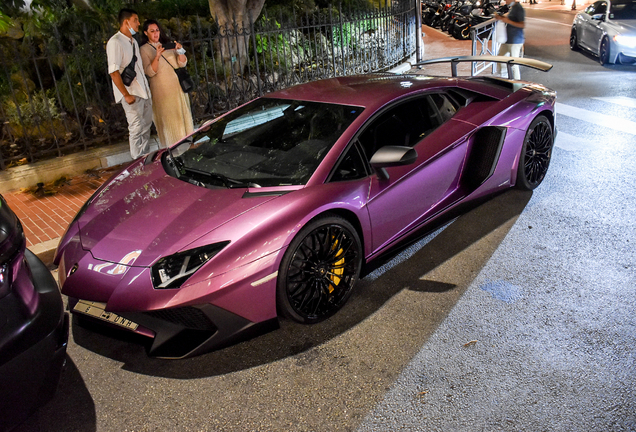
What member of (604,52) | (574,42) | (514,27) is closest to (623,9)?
(604,52)

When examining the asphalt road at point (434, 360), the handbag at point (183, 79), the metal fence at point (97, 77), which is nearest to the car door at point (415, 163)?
the asphalt road at point (434, 360)

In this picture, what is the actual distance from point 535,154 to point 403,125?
185cm

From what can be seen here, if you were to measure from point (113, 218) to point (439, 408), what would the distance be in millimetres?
2206

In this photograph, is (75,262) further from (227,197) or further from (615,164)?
(615,164)

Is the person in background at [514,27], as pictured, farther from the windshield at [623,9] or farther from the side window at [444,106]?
the side window at [444,106]

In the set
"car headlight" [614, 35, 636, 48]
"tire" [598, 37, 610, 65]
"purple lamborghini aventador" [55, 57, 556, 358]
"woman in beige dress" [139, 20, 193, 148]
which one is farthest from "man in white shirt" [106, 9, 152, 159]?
"tire" [598, 37, 610, 65]

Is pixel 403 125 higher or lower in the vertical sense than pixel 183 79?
lower

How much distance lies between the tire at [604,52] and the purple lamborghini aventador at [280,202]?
8603mm

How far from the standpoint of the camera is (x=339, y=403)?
2.73m

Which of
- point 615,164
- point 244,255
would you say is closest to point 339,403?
point 244,255

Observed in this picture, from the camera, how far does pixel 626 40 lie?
11188mm

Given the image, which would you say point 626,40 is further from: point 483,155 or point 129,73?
point 129,73

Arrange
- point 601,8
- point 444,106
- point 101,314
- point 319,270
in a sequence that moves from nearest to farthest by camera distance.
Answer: point 101,314 → point 319,270 → point 444,106 → point 601,8

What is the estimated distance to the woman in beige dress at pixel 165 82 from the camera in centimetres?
618
